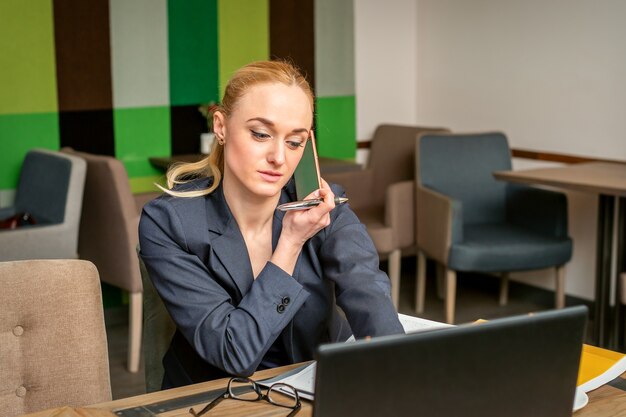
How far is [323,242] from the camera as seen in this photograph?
205cm

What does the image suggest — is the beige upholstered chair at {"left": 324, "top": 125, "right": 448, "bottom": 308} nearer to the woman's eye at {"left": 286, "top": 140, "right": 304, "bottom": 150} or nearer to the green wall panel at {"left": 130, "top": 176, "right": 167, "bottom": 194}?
the green wall panel at {"left": 130, "top": 176, "right": 167, "bottom": 194}

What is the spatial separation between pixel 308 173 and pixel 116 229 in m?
2.41

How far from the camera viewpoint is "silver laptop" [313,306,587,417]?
1.08 meters

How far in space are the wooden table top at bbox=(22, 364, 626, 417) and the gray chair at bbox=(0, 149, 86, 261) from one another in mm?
2503

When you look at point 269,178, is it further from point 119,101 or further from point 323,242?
point 119,101

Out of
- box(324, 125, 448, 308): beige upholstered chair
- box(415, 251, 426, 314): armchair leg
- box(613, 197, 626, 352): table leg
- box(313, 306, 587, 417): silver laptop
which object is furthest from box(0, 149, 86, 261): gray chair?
box(313, 306, 587, 417): silver laptop

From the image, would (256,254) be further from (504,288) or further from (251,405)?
(504,288)

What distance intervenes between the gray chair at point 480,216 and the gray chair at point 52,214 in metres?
1.80

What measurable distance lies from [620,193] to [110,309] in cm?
271

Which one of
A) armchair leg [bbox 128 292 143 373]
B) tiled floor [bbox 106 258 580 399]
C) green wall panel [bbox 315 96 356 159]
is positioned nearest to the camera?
armchair leg [bbox 128 292 143 373]

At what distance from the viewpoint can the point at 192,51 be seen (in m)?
5.25

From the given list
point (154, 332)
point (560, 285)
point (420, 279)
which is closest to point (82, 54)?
point (420, 279)

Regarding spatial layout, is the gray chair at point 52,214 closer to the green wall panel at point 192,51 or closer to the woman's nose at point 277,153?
the green wall panel at point 192,51

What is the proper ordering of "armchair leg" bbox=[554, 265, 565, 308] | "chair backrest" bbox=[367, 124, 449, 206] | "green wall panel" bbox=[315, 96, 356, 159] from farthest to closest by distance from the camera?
1. "green wall panel" bbox=[315, 96, 356, 159]
2. "chair backrest" bbox=[367, 124, 449, 206]
3. "armchair leg" bbox=[554, 265, 565, 308]
